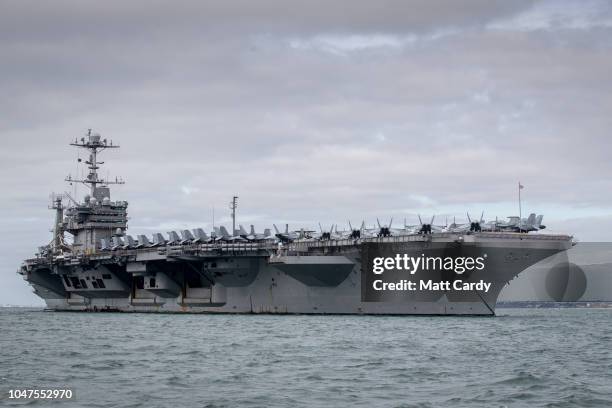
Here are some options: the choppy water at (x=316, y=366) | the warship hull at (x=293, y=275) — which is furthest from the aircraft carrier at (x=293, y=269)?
the choppy water at (x=316, y=366)

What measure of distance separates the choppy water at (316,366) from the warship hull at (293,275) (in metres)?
7.09

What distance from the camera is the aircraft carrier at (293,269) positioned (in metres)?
43.2

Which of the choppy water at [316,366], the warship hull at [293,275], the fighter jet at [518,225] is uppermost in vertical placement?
the fighter jet at [518,225]

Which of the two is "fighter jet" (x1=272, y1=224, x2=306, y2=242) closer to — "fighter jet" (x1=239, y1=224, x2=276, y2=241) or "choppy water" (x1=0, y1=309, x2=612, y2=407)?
"fighter jet" (x1=239, y1=224, x2=276, y2=241)

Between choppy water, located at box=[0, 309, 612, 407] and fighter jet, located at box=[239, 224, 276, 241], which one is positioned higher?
fighter jet, located at box=[239, 224, 276, 241]

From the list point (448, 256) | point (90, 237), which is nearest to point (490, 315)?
Answer: point (448, 256)

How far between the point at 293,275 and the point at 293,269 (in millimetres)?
665

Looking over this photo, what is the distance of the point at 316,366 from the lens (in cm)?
2248

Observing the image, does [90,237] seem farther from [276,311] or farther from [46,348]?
[46,348]

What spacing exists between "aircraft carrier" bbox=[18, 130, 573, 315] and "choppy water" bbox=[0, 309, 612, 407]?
7.21 m

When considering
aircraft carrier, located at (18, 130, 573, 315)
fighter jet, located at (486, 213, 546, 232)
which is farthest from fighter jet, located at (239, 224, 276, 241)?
fighter jet, located at (486, 213, 546, 232)

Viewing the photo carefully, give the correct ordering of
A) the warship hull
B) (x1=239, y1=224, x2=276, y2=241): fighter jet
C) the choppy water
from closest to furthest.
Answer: the choppy water
the warship hull
(x1=239, y1=224, x2=276, y2=241): fighter jet

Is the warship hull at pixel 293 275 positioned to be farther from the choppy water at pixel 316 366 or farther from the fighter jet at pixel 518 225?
the choppy water at pixel 316 366

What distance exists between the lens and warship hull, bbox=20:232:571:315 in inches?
1697
